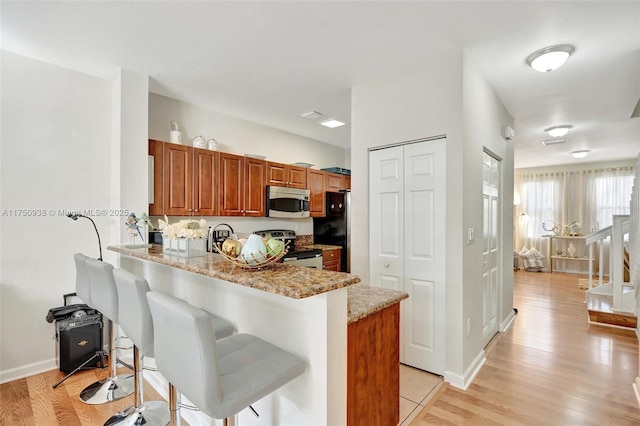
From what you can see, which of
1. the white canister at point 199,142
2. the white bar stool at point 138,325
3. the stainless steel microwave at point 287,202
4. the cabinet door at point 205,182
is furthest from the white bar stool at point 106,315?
the stainless steel microwave at point 287,202

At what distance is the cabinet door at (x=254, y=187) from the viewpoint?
388 cm

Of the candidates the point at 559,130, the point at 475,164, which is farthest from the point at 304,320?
the point at 559,130

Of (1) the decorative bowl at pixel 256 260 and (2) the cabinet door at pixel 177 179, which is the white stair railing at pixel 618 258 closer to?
(1) the decorative bowl at pixel 256 260

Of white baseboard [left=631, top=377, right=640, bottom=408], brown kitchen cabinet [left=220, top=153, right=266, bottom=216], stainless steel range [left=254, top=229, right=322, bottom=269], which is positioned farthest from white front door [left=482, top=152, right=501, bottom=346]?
brown kitchen cabinet [left=220, top=153, right=266, bottom=216]

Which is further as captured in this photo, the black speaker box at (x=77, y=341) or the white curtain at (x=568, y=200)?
the white curtain at (x=568, y=200)

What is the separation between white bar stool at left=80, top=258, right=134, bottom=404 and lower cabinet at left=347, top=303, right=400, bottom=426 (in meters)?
1.48

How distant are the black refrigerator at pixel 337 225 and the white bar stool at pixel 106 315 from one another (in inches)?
123

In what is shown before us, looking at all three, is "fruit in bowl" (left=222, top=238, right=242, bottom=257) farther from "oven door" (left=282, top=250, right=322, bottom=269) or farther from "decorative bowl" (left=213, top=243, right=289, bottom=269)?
"oven door" (left=282, top=250, right=322, bottom=269)

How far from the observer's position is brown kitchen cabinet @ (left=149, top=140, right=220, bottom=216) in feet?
10.2

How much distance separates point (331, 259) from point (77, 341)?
3073 millimetres

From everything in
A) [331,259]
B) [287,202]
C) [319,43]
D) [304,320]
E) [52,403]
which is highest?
[319,43]

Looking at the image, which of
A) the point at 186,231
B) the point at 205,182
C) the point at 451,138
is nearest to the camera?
the point at 186,231

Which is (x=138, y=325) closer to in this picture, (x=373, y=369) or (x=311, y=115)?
(x=373, y=369)

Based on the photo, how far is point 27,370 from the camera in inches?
102
